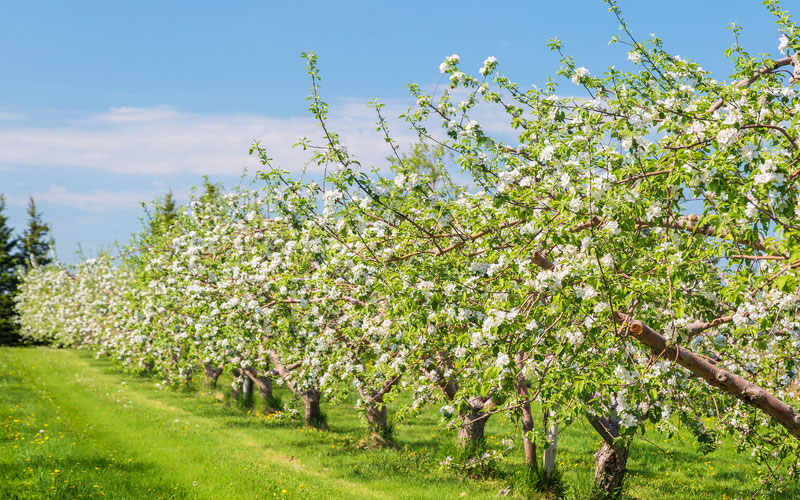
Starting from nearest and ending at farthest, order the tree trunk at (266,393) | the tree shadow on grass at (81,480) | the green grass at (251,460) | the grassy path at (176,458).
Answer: the tree shadow on grass at (81,480) < the grassy path at (176,458) < the green grass at (251,460) < the tree trunk at (266,393)

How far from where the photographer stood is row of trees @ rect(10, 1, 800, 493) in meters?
5.59

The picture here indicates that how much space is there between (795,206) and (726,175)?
63cm

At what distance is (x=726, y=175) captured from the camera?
16.9 feet

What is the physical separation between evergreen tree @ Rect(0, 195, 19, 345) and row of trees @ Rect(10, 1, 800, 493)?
50313 mm

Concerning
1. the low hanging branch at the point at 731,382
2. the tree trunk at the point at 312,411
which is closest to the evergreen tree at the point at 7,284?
the tree trunk at the point at 312,411

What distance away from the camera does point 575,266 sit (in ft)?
18.6

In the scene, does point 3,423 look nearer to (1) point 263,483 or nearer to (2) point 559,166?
(1) point 263,483

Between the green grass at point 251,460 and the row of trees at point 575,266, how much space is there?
283cm

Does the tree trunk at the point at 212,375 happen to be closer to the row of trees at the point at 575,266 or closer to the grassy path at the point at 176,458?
the grassy path at the point at 176,458

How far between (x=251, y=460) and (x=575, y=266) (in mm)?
11534

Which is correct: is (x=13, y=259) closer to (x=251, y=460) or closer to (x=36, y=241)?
(x=36, y=241)

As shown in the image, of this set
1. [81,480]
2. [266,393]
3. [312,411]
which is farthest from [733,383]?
[266,393]

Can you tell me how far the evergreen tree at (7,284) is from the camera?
5516 centimetres

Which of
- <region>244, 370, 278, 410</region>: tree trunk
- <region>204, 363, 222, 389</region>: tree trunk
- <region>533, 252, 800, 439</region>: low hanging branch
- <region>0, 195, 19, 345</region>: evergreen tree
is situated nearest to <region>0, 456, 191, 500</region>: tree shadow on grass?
<region>244, 370, 278, 410</region>: tree trunk
